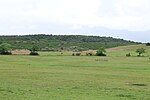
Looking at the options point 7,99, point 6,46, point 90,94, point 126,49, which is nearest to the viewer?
point 7,99

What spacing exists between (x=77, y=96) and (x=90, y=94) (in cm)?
183

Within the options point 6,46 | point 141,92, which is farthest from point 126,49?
point 141,92

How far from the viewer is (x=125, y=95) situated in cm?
3123

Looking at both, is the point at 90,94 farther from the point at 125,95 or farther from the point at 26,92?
the point at 26,92

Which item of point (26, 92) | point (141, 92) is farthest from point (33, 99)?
point (141, 92)

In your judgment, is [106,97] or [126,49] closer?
[106,97]

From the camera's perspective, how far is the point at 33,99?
2748 centimetres

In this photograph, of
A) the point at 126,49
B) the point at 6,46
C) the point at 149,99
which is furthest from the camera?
the point at 126,49

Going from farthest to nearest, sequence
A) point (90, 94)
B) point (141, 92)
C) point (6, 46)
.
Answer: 1. point (6, 46)
2. point (141, 92)
3. point (90, 94)

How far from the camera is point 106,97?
29797 mm

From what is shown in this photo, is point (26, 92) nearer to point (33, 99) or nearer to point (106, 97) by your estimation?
point (33, 99)

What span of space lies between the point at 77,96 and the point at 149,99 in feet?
18.4

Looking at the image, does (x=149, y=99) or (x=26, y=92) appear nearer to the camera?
(x=149, y=99)

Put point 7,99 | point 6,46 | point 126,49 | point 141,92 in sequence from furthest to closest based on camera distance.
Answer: point 126,49, point 6,46, point 141,92, point 7,99
